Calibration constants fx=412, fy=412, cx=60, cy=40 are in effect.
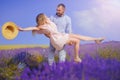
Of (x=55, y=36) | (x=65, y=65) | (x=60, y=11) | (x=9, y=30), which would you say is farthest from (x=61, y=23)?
(x=65, y=65)

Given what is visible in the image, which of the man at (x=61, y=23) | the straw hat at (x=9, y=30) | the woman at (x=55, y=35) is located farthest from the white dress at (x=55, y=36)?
the straw hat at (x=9, y=30)

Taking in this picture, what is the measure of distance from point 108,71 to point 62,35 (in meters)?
1.30

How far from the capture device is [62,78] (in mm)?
3137

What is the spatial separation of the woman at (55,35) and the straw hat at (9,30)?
28 centimetres

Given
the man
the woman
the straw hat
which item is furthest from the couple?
the straw hat

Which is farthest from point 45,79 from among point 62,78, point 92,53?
point 92,53

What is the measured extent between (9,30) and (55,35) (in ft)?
1.80

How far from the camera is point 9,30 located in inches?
170

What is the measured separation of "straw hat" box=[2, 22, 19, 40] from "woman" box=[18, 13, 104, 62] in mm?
281

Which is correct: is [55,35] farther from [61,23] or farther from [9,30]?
[9,30]

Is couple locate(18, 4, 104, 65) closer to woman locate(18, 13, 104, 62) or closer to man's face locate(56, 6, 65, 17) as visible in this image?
woman locate(18, 13, 104, 62)

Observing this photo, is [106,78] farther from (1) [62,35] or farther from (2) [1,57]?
(2) [1,57]

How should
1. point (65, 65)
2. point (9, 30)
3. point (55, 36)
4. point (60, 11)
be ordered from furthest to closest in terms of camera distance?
point (60, 11) < point (55, 36) < point (9, 30) < point (65, 65)

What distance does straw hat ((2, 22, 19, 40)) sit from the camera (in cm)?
425
